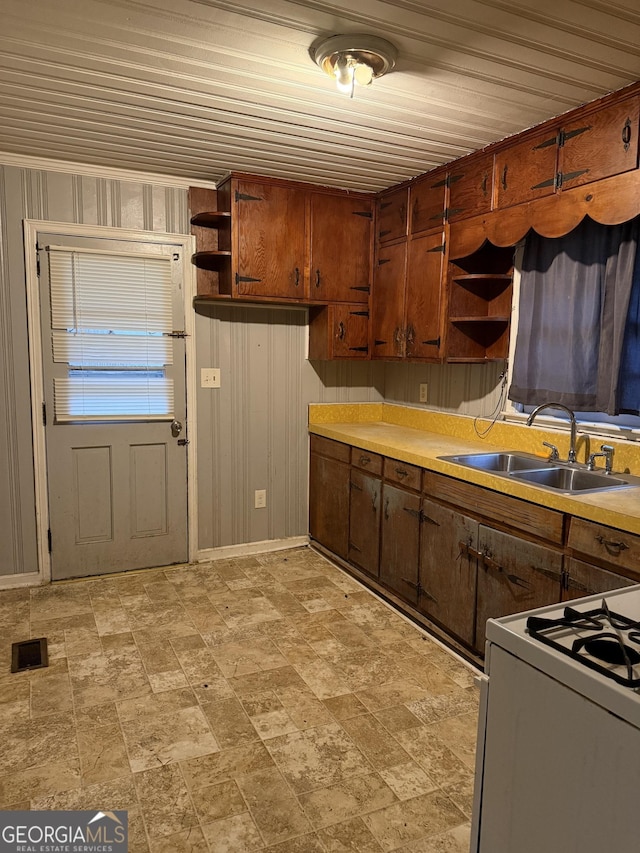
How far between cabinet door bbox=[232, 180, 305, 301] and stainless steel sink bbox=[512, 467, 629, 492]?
183 cm

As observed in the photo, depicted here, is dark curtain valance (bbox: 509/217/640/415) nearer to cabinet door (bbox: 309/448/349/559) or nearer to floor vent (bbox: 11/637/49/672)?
cabinet door (bbox: 309/448/349/559)

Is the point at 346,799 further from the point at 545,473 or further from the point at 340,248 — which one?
the point at 340,248

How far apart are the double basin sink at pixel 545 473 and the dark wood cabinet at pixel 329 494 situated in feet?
3.17

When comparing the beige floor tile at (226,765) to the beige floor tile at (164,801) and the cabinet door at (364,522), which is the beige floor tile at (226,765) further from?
the cabinet door at (364,522)

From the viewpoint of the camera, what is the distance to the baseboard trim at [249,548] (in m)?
4.05

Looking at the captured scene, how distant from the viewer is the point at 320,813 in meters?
1.86

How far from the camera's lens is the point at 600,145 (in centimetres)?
239

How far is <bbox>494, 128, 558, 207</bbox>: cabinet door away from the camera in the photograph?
2623 millimetres

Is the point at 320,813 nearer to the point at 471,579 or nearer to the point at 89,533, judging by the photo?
the point at 471,579

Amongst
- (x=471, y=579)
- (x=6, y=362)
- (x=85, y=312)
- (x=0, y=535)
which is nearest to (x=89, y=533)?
(x=0, y=535)

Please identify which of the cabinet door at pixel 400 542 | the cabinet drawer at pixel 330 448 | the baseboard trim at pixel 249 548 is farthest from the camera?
the baseboard trim at pixel 249 548

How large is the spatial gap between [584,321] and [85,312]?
2763mm

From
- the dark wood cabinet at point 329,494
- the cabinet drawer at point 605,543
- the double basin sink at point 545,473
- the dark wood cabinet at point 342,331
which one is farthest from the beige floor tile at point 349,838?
the dark wood cabinet at point 342,331

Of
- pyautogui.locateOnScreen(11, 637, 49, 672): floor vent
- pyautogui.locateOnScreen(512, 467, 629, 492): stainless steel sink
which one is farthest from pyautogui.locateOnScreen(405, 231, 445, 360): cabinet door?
pyautogui.locateOnScreen(11, 637, 49, 672): floor vent
